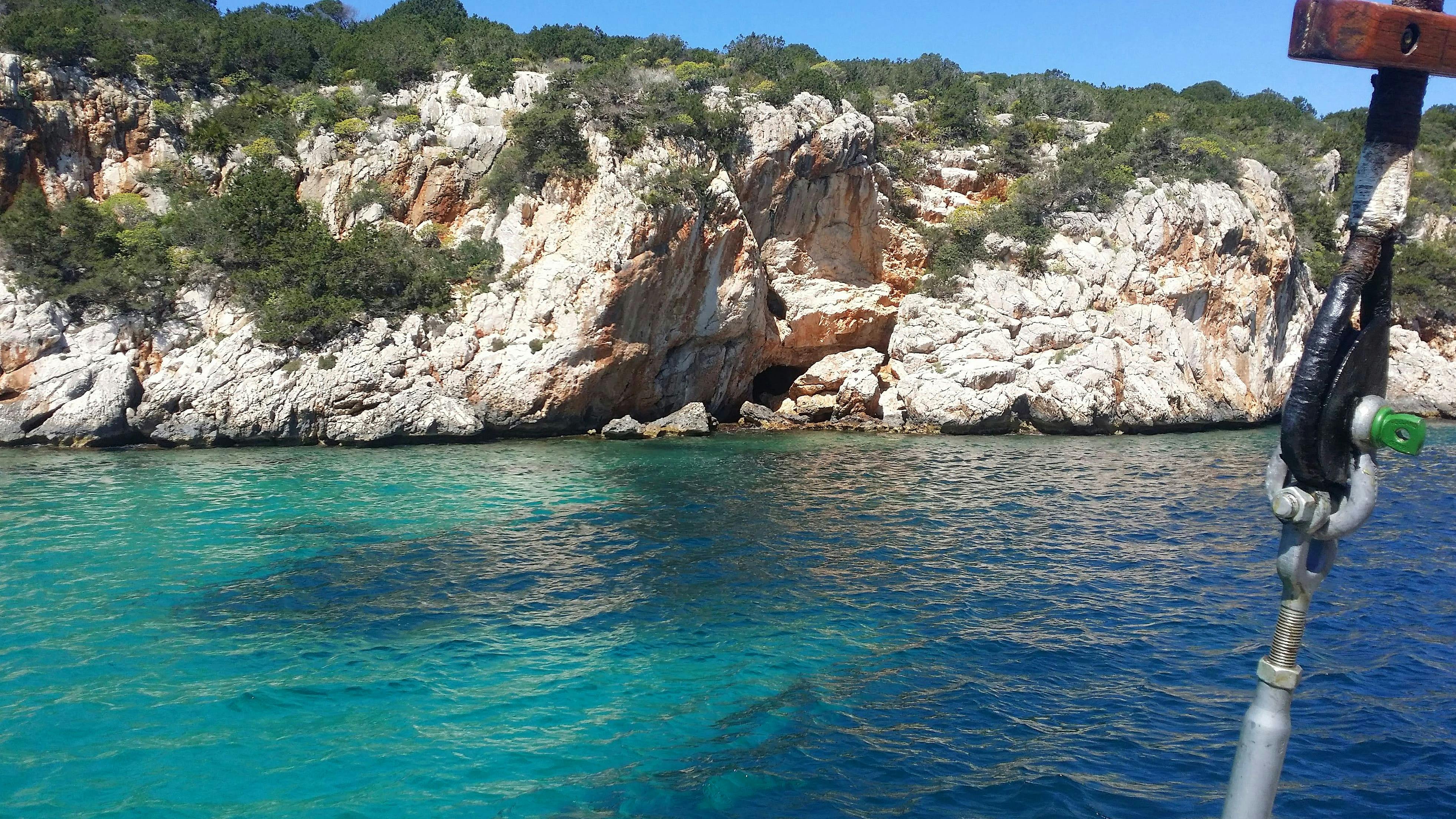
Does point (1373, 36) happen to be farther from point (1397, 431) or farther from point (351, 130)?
point (351, 130)

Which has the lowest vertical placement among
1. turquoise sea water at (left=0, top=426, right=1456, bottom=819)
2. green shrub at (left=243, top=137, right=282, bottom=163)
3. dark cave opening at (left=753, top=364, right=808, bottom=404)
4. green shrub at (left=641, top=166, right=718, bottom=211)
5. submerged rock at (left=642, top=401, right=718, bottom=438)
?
turquoise sea water at (left=0, top=426, right=1456, bottom=819)

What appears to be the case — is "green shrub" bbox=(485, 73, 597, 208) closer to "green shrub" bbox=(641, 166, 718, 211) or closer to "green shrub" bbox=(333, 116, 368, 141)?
"green shrub" bbox=(641, 166, 718, 211)

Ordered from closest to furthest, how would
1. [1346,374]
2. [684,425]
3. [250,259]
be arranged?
[1346,374] < [250,259] < [684,425]

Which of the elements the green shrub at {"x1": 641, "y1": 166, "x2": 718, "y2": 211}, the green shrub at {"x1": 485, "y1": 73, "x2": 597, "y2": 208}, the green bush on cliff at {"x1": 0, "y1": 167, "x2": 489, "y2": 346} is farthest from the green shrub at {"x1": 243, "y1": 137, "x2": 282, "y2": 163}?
the green shrub at {"x1": 641, "y1": 166, "x2": 718, "y2": 211}

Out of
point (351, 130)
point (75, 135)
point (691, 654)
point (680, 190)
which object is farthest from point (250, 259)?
point (691, 654)

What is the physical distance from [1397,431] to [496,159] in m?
27.0

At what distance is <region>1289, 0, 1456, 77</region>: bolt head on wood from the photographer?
2.72m

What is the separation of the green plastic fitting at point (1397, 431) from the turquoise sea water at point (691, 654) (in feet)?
13.3

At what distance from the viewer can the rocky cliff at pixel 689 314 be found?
22125 millimetres

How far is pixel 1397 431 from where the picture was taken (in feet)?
8.88

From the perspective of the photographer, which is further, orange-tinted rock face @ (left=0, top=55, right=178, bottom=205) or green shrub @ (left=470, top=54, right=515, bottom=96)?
green shrub @ (left=470, top=54, right=515, bottom=96)

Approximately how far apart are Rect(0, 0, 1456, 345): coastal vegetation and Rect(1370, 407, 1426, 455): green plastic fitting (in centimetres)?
2245

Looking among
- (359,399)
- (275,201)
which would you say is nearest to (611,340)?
(359,399)

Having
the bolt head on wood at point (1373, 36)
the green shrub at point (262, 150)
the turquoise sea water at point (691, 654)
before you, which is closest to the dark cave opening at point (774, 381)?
the turquoise sea water at point (691, 654)
